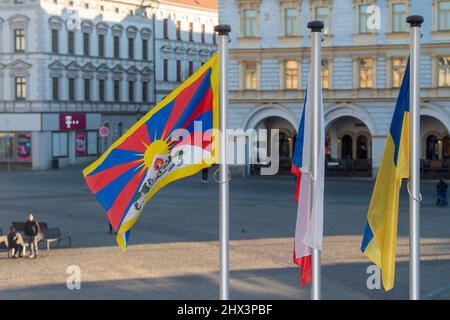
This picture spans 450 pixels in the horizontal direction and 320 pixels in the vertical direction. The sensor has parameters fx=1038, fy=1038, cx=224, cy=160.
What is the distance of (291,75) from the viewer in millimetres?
54094

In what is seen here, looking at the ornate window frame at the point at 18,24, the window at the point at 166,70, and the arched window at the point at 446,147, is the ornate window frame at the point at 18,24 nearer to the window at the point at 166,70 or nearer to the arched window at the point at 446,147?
the window at the point at 166,70

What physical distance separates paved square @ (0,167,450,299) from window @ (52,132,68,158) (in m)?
21.6

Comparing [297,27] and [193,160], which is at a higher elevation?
[297,27]

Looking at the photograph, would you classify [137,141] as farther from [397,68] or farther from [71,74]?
[71,74]

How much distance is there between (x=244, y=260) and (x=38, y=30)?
43.7 meters

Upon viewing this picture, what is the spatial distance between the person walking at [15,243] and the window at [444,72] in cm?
2939

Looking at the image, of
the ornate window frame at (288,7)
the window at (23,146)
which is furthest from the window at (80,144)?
the ornate window frame at (288,7)

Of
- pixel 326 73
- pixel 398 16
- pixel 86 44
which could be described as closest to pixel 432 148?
pixel 326 73

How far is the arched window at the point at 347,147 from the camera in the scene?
57844 millimetres

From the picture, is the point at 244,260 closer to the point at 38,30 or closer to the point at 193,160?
the point at 193,160

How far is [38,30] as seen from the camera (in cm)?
6612

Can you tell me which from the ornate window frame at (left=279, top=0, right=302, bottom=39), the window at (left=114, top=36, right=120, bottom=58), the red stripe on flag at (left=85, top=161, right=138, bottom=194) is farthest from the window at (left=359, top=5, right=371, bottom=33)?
the red stripe on flag at (left=85, top=161, right=138, bottom=194)

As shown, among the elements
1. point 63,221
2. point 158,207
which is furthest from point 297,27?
point 63,221

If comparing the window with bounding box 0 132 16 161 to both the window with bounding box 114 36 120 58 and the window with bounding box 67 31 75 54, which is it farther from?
the window with bounding box 114 36 120 58
